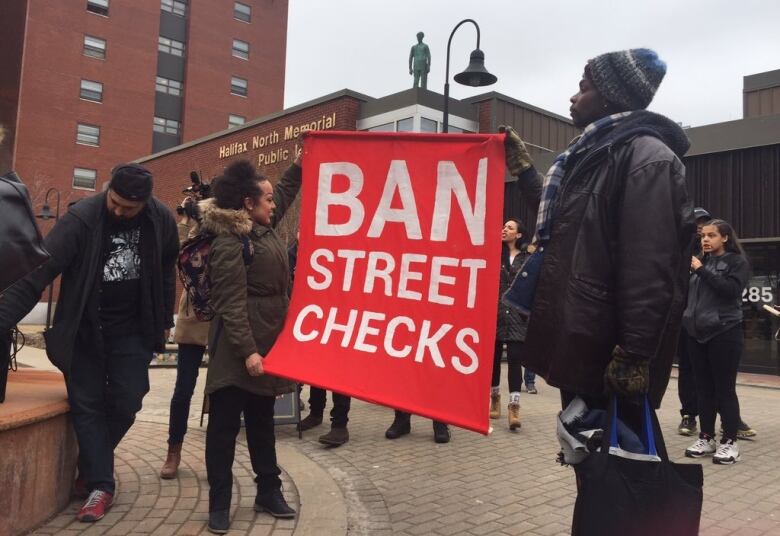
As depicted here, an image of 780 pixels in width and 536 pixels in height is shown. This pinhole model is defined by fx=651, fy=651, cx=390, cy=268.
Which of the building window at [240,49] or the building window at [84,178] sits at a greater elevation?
the building window at [240,49]

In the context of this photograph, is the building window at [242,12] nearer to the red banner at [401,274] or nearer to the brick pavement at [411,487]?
the brick pavement at [411,487]

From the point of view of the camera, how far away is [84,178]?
133 ft

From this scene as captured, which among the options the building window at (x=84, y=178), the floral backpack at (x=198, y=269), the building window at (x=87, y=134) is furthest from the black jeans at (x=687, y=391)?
the building window at (x=87, y=134)

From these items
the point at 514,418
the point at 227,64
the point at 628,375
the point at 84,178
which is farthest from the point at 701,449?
the point at 227,64

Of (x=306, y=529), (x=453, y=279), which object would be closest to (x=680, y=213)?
(x=453, y=279)

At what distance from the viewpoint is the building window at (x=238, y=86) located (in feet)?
153

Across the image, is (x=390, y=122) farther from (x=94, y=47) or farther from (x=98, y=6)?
(x=98, y=6)

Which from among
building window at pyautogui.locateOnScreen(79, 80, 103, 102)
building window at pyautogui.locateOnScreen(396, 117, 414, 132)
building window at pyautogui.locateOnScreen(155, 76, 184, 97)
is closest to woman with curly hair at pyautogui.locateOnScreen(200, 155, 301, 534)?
building window at pyautogui.locateOnScreen(396, 117, 414, 132)

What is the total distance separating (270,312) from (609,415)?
1.93 m

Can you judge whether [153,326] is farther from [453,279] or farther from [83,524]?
[453,279]

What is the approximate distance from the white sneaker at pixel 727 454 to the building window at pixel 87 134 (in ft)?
139

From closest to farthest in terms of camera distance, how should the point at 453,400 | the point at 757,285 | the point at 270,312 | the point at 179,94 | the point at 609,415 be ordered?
the point at 609,415 < the point at 453,400 < the point at 270,312 < the point at 757,285 < the point at 179,94

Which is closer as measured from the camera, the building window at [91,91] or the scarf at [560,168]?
the scarf at [560,168]

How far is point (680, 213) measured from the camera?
7.72ft
